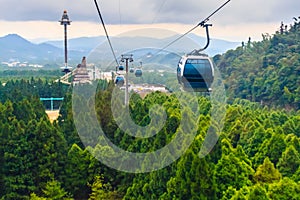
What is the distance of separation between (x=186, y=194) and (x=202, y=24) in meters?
4.10

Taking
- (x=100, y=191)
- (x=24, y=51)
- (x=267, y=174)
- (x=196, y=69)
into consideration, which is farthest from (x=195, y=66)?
(x=24, y=51)

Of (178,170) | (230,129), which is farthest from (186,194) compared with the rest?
(230,129)

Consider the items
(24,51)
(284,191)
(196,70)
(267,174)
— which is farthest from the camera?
(24,51)

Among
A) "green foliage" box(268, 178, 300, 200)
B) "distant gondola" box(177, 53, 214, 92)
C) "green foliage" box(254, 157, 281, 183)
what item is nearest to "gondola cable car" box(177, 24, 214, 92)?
"distant gondola" box(177, 53, 214, 92)

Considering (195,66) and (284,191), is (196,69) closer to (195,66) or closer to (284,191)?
(195,66)

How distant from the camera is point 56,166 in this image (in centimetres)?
1667

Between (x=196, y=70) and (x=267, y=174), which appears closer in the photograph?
(x=196, y=70)

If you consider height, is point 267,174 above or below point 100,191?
above

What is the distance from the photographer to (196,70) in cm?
1238

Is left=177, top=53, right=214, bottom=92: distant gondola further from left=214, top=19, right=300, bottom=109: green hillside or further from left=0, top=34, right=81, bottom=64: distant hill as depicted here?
left=0, top=34, right=81, bottom=64: distant hill

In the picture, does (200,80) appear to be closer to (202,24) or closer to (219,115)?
(202,24)

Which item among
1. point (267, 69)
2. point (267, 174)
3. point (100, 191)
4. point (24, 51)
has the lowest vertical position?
point (100, 191)

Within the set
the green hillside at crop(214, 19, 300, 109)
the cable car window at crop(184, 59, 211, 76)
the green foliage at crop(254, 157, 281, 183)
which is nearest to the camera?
the cable car window at crop(184, 59, 211, 76)

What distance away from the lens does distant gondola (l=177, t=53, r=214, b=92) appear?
12.4 metres
